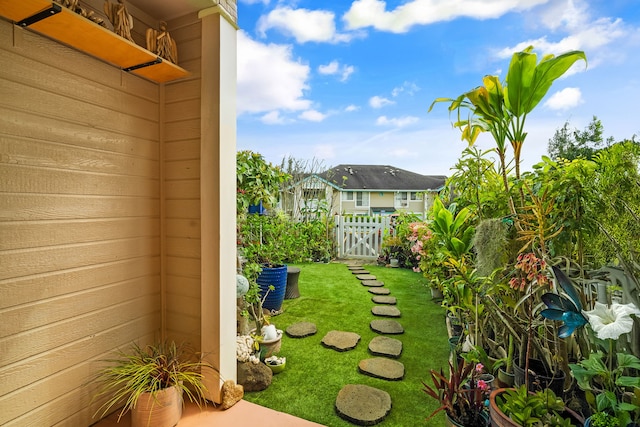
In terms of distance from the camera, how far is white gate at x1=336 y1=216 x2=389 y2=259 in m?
6.60

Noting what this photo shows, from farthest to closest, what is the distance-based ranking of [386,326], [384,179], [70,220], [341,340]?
[384,179] < [386,326] < [341,340] < [70,220]

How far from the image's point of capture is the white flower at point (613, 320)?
0.86 m

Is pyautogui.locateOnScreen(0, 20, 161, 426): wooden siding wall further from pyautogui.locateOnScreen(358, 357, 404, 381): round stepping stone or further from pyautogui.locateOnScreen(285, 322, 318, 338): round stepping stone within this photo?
pyautogui.locateOnScreen(358, 357, 404, 381): round stepping stone

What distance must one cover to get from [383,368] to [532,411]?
1208 millimetres

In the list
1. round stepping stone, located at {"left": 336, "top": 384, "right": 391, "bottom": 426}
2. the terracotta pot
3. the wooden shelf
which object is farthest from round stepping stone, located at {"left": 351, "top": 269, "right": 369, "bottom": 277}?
the wooden shelf

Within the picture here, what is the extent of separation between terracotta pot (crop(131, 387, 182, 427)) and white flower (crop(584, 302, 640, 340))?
1.85 meters

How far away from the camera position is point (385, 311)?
10.9ft

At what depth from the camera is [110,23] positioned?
4.84 feet

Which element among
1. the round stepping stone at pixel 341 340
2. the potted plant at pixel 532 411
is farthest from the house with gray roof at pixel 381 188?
the potted plant at pixel 532 411

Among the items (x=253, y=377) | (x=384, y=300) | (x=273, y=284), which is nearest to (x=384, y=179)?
(x=384, y=300)

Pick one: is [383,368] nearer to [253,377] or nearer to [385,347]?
[385,347]

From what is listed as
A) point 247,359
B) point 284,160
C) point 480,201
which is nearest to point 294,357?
point 247,359

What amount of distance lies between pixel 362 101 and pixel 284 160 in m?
2.70

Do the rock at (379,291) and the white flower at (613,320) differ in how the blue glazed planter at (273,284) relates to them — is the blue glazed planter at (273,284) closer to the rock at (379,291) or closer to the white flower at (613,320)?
the rock at (379,291)
